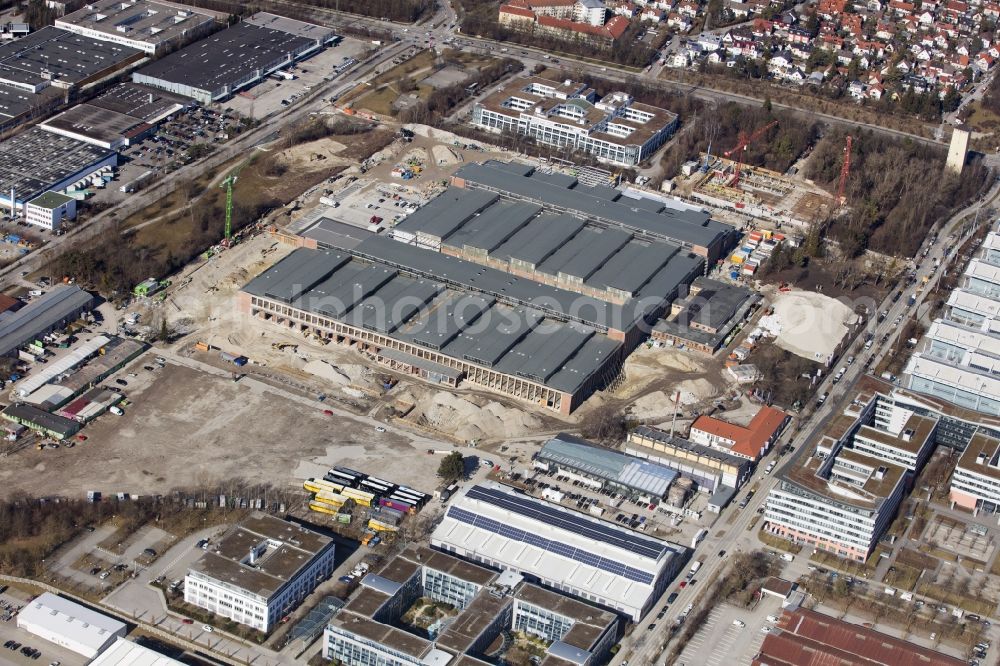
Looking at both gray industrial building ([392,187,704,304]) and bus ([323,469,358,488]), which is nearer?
bus ([323,469,358,488])

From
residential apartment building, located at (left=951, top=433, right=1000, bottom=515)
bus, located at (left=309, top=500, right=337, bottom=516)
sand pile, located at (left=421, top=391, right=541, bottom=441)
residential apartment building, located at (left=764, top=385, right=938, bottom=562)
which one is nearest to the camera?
residential apartment building, located at (left=764, top=385, right=938, bottom=562)

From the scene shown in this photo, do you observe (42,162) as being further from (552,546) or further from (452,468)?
(552,546)

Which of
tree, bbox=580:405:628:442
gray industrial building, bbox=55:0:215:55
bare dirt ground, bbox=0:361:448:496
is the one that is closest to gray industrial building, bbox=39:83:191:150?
gray industrial building, bbox=55:0:215:55

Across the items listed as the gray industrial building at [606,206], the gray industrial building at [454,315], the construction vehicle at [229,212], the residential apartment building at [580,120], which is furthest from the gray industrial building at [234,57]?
the gray industrial building at [454,315]

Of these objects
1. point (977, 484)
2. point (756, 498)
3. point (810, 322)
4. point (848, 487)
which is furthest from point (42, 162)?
point (977, 484)

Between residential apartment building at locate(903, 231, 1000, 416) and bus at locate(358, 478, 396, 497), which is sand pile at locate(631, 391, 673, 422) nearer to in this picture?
residential apartment building at locate(903, 231, 1000, 416)

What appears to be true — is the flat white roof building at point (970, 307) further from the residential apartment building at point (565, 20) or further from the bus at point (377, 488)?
the residential apartment building at point (565, 20)

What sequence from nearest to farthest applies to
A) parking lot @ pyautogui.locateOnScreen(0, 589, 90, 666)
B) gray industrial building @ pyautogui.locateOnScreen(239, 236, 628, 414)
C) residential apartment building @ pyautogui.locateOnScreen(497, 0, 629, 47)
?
parking lot @ pyautogui.locateOnScreen(0, 589, 90, 666), gray industrial building @ pyautogui.locateOnScreen(239, 236, 628, 414), residential apartment building @ pyautogui.locateOnScreen(497, 0, 629, 47)
